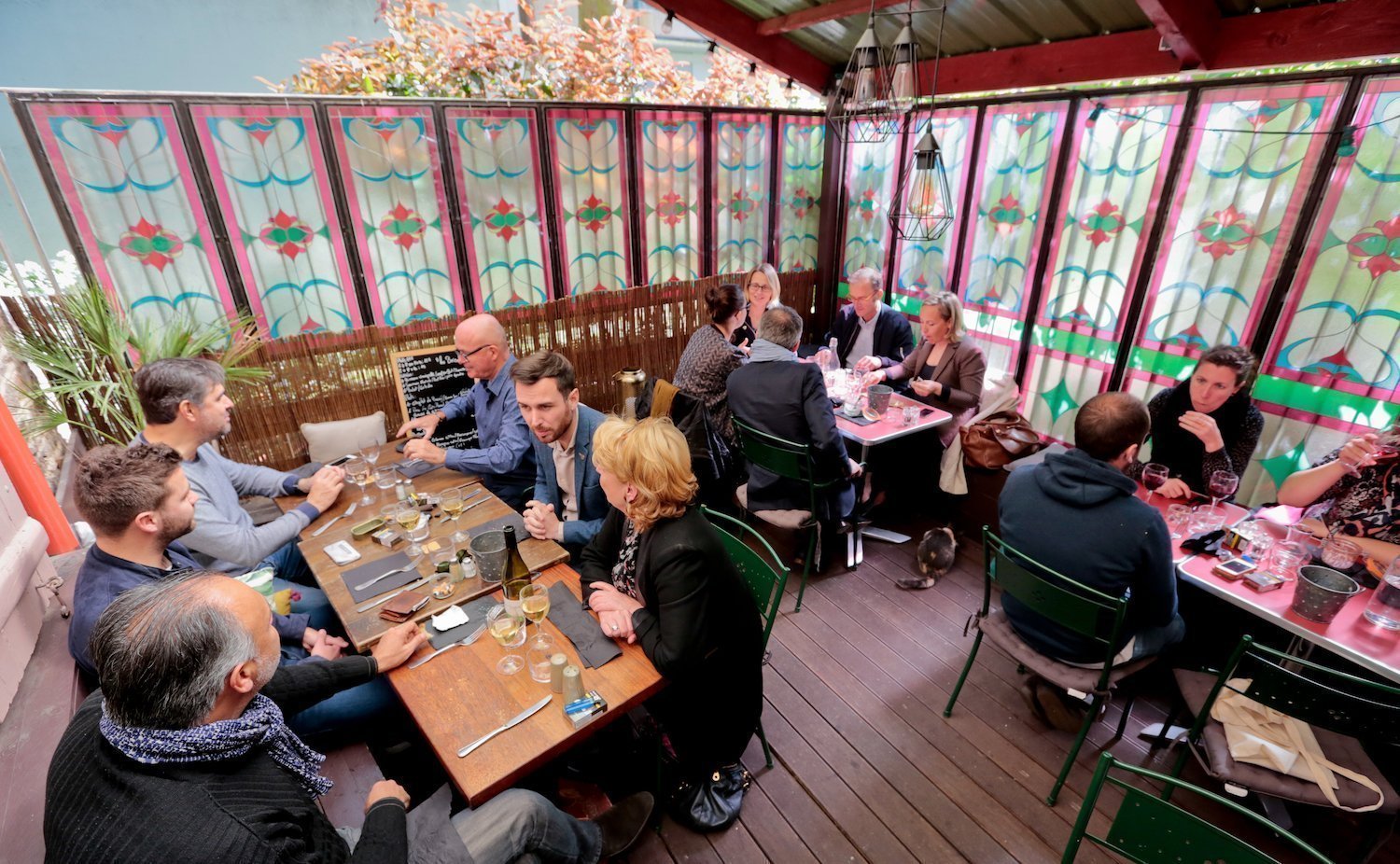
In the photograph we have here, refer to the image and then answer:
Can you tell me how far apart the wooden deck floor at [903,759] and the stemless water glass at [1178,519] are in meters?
0.91

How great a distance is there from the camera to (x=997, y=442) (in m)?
3.85

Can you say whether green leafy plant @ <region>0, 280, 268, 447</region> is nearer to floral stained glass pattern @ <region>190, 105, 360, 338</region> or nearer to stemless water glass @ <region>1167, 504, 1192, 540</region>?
floral stained glass pattern @ <region>190, 105, 360, 338</region>

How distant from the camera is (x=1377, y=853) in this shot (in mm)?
2275

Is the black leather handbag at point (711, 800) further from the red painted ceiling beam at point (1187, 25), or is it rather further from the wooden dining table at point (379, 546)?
the red painted ceiling beam at point (1187, 25)

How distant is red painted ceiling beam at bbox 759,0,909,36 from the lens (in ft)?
13.6

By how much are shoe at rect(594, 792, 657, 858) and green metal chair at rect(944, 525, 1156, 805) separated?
5.14ft

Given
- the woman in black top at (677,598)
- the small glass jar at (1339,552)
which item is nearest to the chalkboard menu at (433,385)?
the woman in black top at (677,598)

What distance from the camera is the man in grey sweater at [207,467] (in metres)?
2.46

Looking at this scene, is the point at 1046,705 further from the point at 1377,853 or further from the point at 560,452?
the point at 560,452

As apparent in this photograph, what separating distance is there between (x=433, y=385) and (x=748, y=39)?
12.3ft

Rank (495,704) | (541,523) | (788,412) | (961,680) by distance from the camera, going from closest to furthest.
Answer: (495,704)
(541,523)
(961,680)
(788,412)

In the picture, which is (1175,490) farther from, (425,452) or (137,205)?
(137,205)

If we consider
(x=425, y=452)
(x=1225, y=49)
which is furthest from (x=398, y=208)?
(x=1225, y=49)

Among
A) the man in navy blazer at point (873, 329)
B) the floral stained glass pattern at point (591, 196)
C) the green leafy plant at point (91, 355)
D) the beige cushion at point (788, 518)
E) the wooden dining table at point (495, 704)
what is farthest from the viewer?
the man in navy blazer at point (873, 329)
